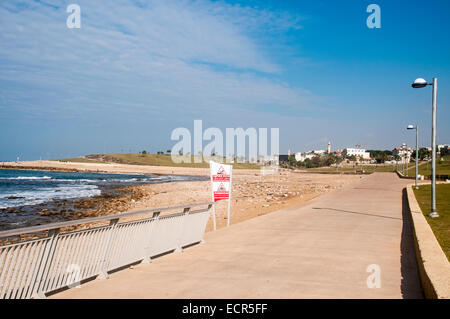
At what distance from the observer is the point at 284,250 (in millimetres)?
9320

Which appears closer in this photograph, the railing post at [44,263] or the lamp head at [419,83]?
the railing post at [44,263]

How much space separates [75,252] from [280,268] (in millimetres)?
3700

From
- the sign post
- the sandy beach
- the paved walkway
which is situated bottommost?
the sandy beach

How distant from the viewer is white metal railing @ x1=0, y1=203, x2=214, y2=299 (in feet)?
17.4

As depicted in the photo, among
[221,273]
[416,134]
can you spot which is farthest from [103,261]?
[416,134]

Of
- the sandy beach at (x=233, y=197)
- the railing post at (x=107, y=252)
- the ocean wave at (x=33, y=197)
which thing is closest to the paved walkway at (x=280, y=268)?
the railing post at (x=107, y=252)

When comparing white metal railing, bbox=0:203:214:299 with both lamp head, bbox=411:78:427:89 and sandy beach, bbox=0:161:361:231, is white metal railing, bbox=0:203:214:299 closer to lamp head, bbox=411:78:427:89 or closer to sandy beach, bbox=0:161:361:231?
sandy beach, bbox=0:161:361:231

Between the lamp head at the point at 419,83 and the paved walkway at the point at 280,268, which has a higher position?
the lamp head at the point at 419,83

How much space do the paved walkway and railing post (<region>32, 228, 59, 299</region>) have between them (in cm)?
37

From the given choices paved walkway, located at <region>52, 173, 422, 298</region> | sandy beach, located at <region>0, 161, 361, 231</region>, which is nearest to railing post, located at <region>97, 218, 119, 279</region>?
paved walkway, located at <region>52, 173, 422, 298</region>

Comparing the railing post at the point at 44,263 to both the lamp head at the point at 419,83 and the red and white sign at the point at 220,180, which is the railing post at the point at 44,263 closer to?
the red and white sign at the point at 220,180

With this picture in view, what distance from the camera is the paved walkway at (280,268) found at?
613 cm
